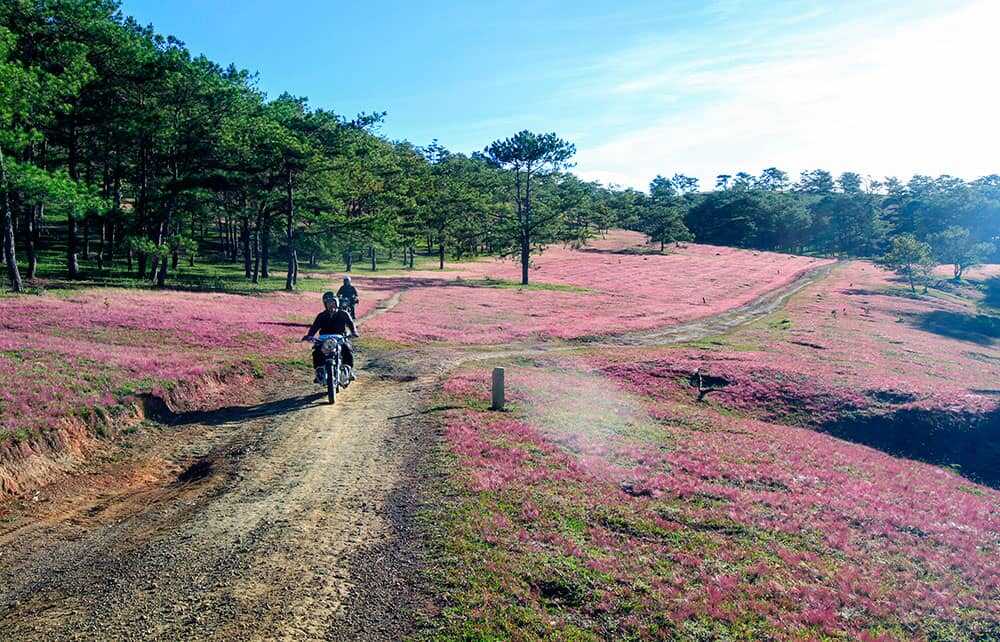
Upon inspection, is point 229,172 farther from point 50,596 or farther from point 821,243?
point 821,243

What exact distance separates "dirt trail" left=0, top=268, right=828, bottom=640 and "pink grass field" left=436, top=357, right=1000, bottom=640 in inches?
48.7

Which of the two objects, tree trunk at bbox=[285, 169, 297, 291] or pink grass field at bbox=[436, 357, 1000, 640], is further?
tree trunk at bbox=[285, 169, 297, 291]

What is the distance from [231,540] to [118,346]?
52.4 ft

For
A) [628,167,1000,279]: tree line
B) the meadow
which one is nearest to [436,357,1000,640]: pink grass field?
the meadow

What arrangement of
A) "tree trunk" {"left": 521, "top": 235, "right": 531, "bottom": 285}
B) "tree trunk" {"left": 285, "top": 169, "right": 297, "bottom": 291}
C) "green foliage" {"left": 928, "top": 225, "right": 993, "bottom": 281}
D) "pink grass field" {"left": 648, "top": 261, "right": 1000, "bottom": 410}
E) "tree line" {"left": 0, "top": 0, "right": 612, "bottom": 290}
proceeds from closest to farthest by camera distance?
"pink grass field" {"left": 648, "top": 261, "right": 1000, "bottom": 410} < "tree line" {"left": 0, "top": 0, "right": 612, "bottom": 290} < "tree trunk" {"left": 285, "top": 169, "right": 297, "bottom": 291} < "tree trunk" {"left": 521, "top": 235, "right": 531, "bottom": 285} < "green foliage" {"left": 928, "top": 225, "right": 993, "bottom": 281}

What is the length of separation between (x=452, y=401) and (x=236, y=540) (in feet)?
31.0

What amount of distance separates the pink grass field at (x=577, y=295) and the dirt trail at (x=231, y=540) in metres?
17.5

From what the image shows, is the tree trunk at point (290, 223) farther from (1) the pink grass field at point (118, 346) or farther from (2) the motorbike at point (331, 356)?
(2) the motorbike at point (331, 356)

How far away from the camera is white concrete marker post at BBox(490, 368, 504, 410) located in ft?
56.9

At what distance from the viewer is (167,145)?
4672cm

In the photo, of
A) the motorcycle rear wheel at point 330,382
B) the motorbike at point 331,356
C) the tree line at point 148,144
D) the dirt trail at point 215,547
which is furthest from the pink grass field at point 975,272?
the dirt trail at point 215,547

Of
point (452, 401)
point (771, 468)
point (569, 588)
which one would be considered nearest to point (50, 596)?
point (569, 588)

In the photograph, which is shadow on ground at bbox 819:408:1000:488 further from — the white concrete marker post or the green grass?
the green grass

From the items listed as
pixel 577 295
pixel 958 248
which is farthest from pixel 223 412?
pixel 958 248
